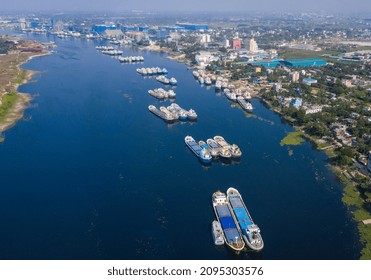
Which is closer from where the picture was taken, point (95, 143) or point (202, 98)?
point (95, 143)

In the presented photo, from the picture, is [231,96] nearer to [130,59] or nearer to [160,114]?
[160,114]

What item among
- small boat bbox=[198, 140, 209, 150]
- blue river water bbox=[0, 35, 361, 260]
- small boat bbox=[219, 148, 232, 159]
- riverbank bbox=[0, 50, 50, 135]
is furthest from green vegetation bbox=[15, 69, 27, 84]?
small boat bbox=[219, 148, 232, 159]

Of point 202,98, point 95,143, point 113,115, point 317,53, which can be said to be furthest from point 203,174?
point 317,53

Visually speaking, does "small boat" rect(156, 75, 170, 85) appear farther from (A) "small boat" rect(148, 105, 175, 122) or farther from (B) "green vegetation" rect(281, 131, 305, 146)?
(B) "green vegetation" rect(281, 131, 305, 146)

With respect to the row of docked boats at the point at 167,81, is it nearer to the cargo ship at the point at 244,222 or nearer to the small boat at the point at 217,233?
the cargo ship at the point at 244,222

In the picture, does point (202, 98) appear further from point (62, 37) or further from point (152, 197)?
point (62, 37)
